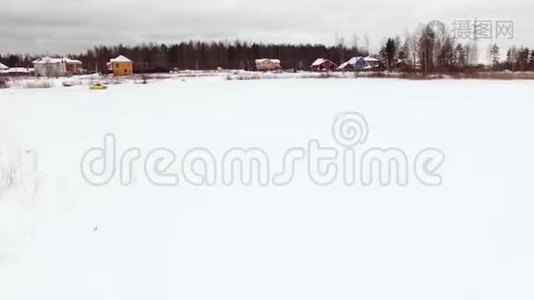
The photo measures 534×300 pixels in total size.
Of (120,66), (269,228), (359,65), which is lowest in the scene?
(269,228)

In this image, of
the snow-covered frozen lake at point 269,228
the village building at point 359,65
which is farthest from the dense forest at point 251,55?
the snow-covered frozen lake at point 269,228

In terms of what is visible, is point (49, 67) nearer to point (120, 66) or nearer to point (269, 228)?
point (120, 66)

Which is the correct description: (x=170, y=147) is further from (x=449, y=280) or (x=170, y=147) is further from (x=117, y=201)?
(x=449, y=280)

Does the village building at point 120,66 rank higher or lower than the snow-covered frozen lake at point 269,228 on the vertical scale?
higher

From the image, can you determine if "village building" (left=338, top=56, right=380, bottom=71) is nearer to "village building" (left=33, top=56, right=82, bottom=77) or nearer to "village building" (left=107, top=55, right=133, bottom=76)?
"village building" (left=107, top=55, right=133, bottom=76)

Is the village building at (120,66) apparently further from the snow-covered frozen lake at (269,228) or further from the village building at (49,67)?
the snow-covered frozen lake at (269,228)

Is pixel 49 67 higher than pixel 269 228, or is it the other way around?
pixel 49 67

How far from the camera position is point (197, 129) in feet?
29.1

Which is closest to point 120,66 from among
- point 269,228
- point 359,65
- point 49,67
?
point 49,67

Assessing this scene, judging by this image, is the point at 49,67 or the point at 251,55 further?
the point at 251,55

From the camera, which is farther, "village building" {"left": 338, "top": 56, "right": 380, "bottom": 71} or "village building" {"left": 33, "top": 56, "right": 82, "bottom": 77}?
"village building" {"left": 33, "top": 56, "right": 82, "bottom": 77}

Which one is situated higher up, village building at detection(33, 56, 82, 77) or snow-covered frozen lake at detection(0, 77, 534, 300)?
village building at detection(33, 56, 82, 77)

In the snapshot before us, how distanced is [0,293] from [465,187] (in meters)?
4.26

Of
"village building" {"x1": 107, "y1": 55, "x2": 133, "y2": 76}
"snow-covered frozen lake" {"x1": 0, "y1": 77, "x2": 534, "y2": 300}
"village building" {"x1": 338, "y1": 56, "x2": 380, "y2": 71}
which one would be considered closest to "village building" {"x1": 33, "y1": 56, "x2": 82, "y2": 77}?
"village building" {"x1": 107, "y1": 55, "x2": 133, "y2": 76}
